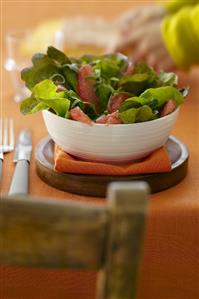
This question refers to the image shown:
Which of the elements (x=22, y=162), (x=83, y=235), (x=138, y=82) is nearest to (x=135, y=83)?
(x=138, y=82)

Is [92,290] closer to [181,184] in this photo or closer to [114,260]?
[181,184]

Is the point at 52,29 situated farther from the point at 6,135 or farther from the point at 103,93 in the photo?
the point at 103,93

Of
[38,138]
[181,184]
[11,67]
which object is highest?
[11,67]

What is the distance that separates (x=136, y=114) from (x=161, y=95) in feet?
0.23

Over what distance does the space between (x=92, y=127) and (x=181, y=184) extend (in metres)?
0.18

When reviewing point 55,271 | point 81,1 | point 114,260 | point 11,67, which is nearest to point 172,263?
point 55,271

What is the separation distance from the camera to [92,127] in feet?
3.28

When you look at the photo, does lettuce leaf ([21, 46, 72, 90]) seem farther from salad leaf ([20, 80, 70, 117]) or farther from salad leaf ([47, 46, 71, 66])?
salad leaf ([20, 80, 70, 117])

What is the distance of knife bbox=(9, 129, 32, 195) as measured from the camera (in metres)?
1.00

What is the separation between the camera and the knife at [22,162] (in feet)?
3.29

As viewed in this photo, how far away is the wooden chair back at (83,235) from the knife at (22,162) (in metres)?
0.35

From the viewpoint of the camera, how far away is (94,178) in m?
1.00

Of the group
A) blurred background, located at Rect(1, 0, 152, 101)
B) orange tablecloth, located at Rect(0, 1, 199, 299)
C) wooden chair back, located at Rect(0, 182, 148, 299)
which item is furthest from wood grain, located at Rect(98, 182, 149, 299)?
blurred background, located at Rect(1, 0, 152, 101)

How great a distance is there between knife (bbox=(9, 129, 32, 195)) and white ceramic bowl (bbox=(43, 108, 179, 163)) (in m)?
0.08
